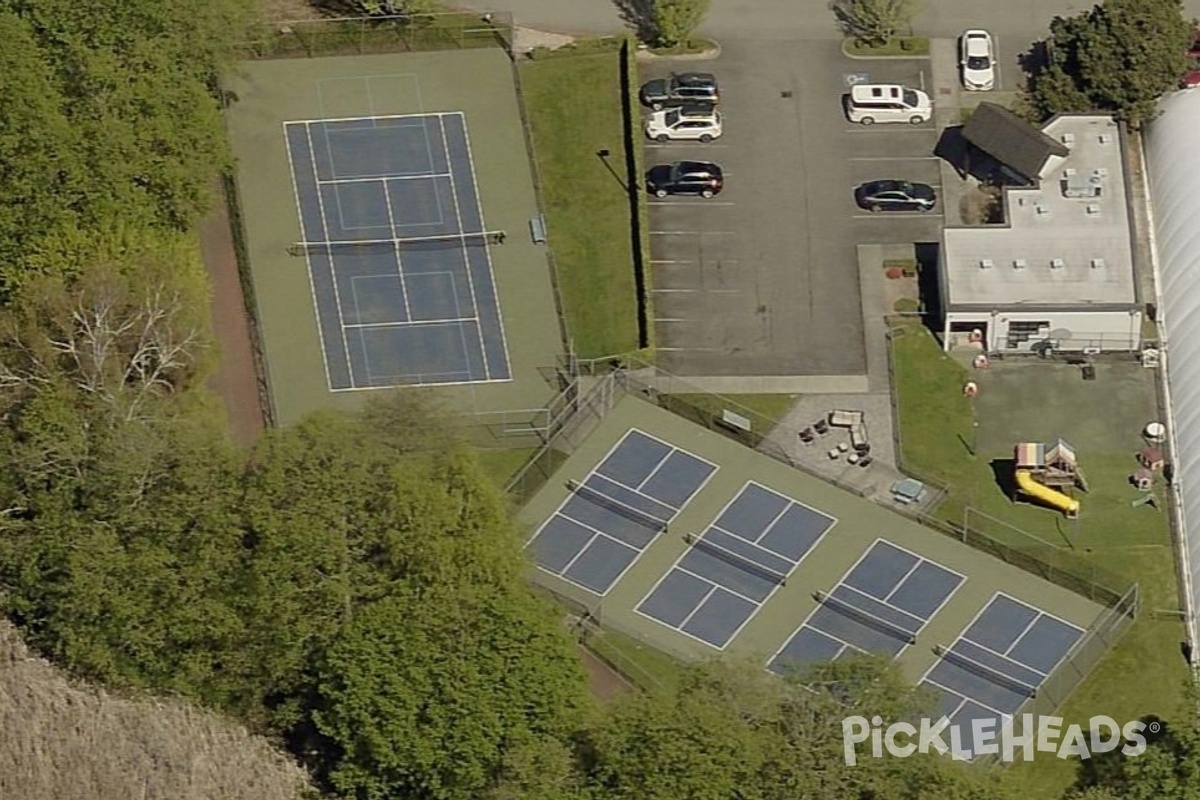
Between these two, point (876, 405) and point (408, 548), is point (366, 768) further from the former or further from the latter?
point (876, 405)

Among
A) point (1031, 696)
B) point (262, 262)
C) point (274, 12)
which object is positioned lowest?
point (1031, 696)

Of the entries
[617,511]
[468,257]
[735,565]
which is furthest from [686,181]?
[735,565]

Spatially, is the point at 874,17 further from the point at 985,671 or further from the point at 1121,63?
the point at 985,671

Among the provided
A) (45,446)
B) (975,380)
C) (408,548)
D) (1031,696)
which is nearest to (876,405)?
(975,380)

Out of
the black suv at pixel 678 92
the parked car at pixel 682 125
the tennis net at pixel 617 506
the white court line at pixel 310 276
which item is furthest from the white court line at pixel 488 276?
the black suv at pixel 678 92

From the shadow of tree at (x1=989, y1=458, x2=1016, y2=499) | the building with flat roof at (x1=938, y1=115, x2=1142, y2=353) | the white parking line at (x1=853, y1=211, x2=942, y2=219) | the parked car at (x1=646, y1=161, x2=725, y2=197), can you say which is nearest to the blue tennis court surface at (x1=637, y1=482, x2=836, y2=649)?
the shadow of tree at (x1=989, y1=458, x2=1016, y2=499)

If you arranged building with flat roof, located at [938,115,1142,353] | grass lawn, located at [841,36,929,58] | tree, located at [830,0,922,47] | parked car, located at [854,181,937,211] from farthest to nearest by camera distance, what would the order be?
grass lawn, located at [841,36,929,58] < tree, located at [830,0,922,47] < parked car, located at [854,181,937,211] < building with flat roof, located at [938,115,1142,353]

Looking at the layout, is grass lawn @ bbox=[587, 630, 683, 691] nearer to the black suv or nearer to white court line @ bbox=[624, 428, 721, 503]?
white court line @ bbox=[624, 428, 721, 503]
